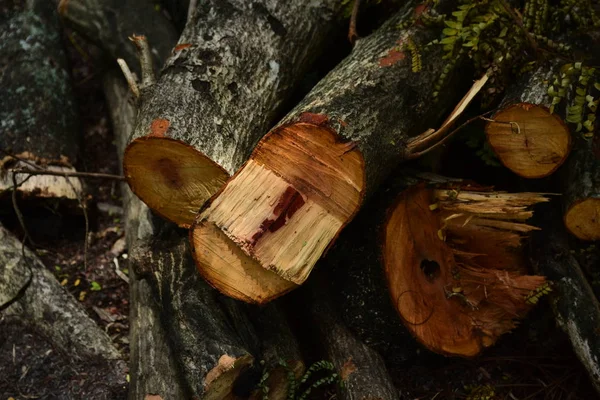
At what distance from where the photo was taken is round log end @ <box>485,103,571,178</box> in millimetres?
2887

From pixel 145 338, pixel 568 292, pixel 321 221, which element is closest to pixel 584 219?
pixel 568 292

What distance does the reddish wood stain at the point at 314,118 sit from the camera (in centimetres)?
268

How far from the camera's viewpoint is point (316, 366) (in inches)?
121

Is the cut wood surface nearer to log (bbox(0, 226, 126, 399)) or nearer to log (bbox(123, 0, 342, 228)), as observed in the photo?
log (bbox(123, 0, 342, 228))

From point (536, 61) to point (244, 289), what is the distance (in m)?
1.70

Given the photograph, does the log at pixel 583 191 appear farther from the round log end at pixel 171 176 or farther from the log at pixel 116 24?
the log at pixel 116 24

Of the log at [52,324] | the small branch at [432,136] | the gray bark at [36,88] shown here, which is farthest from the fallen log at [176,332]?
the gray bark at [36,88]

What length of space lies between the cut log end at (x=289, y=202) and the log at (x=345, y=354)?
2.16ft

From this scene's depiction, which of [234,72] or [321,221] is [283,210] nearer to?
[321,221]

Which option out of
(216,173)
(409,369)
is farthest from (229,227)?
(409,369)

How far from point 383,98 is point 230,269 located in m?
1.02

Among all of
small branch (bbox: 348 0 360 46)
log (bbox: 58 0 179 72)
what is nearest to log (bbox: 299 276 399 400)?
small branch (bbox: 348 0 360 46)

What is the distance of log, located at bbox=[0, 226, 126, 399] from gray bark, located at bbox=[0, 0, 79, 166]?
81 cm

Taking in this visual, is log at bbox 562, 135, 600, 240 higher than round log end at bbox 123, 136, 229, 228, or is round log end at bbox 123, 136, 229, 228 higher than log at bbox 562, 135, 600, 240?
round log end at bbox 123, 136, 229, 228
